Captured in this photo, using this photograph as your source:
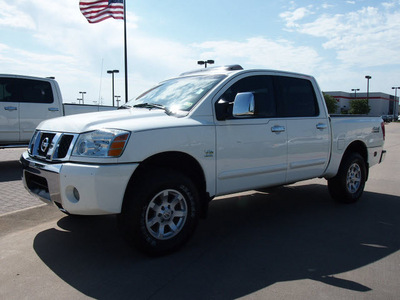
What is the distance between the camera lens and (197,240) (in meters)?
4.11

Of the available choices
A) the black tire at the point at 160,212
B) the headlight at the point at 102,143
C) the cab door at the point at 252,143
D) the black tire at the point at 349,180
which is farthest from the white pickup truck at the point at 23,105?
the black tire at the point at 349,180

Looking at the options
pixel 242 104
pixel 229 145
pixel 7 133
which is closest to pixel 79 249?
pixel 229 145

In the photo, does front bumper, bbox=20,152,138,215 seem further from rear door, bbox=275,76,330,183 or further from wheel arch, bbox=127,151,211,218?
rear door, bbox=275,76,330,183

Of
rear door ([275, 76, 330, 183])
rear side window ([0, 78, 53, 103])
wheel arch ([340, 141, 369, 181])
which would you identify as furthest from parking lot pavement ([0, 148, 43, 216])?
wheel arch ([340, 141, 369, 181])

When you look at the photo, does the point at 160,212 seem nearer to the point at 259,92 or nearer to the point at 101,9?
the point at 259,92

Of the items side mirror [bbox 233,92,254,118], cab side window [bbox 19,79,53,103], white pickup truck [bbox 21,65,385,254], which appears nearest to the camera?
white pickup truck [bbox 21,65,385,254]

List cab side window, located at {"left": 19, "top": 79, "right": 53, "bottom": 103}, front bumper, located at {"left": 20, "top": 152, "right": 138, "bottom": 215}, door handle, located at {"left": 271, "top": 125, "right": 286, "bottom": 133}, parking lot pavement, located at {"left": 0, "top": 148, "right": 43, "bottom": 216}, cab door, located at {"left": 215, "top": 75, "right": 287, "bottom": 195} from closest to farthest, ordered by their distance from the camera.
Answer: front bumper, located at {"left": 20, "top": 152, "right": 138, "bottom": 215} < cab door, located at {"left": 215, "top": 75, "right": 287, "bottom": 195} < door handle, located at {"left": 271, "top": 125, "right": 286, "bottom": 133} < parking lot pavement, located at {"left": 0, "top": 148, "right": 43, "bottom": 216} < cab side window, located at {"left": 19, "top": 79, "right": 53, "bottom": 103}

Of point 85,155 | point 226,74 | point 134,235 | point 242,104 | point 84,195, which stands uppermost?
point 226,74

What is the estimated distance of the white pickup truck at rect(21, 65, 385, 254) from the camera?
3309 mm

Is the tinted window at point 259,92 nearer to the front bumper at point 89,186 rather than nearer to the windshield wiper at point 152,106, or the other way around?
the windshield wiper at point 152,106

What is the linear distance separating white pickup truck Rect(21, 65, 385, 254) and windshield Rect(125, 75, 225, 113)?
0.06 feet

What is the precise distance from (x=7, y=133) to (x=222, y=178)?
712 centimetres

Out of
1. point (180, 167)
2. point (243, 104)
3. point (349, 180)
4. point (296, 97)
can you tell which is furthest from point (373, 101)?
point (180, 167)

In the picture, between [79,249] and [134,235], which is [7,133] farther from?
[134,235]
